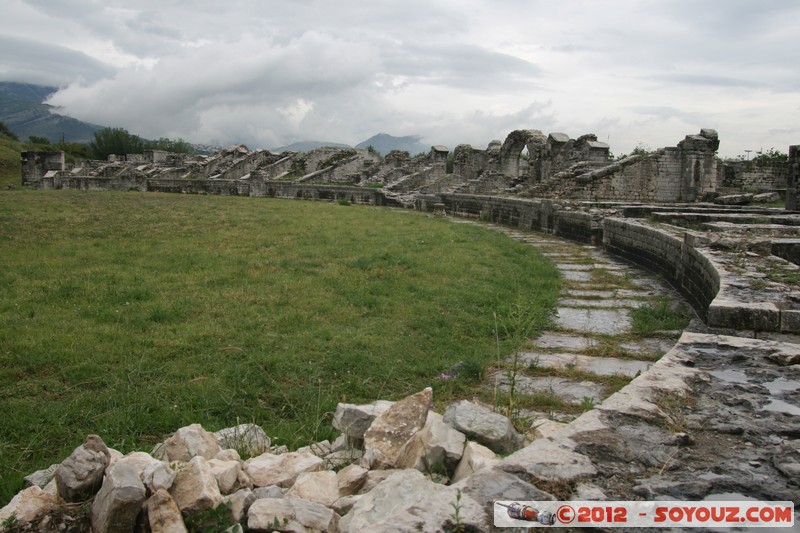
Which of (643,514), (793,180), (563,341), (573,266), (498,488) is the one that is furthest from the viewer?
(793,180)

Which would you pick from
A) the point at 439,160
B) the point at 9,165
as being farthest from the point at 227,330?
the point at 9,165

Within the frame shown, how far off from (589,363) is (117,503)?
3867 mm

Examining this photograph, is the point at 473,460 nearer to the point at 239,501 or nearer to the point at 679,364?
the point at 239,501

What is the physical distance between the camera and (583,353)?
205 inches

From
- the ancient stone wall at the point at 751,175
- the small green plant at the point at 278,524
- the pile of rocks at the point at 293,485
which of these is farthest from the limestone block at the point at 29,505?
the ancient stone wall at the point at 751,175

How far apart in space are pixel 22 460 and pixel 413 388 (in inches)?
95.9

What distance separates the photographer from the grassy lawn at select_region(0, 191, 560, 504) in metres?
3.70

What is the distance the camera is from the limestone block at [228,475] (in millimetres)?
2510

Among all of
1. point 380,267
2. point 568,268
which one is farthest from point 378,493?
point 568,268

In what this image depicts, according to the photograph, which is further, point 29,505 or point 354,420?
point 354,420

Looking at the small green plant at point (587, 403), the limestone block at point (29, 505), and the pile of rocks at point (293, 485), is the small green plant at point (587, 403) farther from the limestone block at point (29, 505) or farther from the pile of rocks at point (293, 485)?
the limestone block at point (29, 505)

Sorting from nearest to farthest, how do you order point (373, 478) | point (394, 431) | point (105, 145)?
point (373, 478)
point (394, 431)
point (105, 145)

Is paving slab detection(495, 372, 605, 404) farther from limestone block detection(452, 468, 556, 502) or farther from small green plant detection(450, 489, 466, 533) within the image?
small green plant detection(450, 489, 466, 533)

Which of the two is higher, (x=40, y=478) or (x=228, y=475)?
(x=228, y=475)
